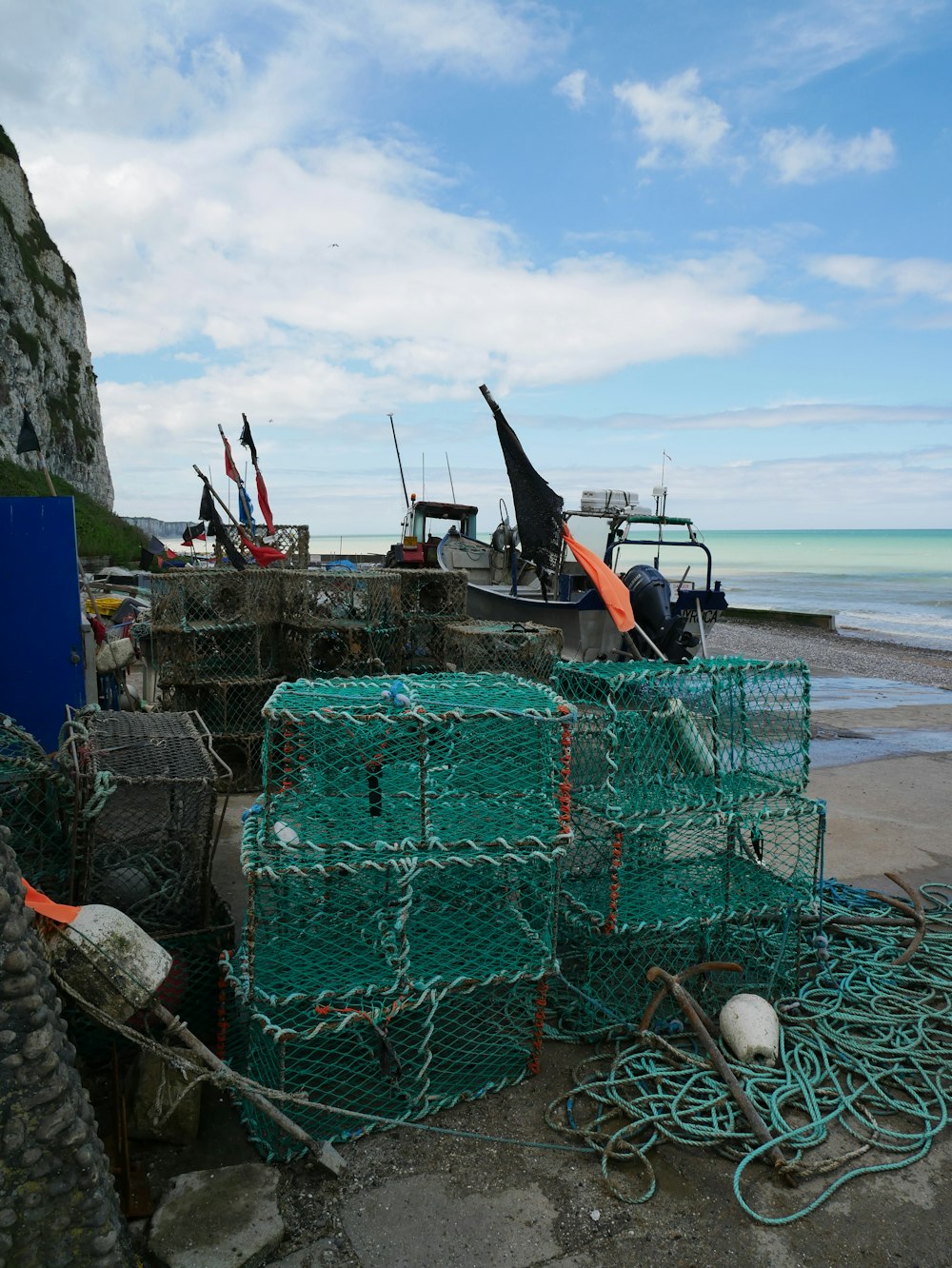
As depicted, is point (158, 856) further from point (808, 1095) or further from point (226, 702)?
point (226, 702)

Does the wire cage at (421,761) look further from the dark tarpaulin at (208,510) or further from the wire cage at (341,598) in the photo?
the dark tarpaulin at (208,510)

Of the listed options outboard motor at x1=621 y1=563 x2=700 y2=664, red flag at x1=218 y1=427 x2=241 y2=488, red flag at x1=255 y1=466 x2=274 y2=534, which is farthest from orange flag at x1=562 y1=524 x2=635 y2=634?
red flag at x1=218 y1=427 x2=241 y2=488

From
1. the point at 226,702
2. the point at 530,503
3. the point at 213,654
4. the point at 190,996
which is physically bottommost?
the point at 190,996

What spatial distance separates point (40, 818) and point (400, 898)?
140cm

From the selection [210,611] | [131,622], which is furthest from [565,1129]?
[131,622]

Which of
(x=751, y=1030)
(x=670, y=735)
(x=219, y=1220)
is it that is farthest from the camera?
(x=670, y=735)

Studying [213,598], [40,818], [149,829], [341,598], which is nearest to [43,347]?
[213,598]

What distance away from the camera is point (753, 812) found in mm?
3670

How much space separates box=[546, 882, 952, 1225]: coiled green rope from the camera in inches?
109

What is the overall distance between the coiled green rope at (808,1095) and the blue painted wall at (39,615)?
4.18 meters

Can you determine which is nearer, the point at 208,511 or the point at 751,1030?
the point at 751,1030

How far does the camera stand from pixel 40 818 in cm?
318

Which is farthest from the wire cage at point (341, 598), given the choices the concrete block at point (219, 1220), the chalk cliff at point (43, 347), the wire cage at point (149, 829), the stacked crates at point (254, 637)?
the chalk cliff at point (43, 347)

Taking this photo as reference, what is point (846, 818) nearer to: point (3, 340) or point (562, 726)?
point (562, 726)
